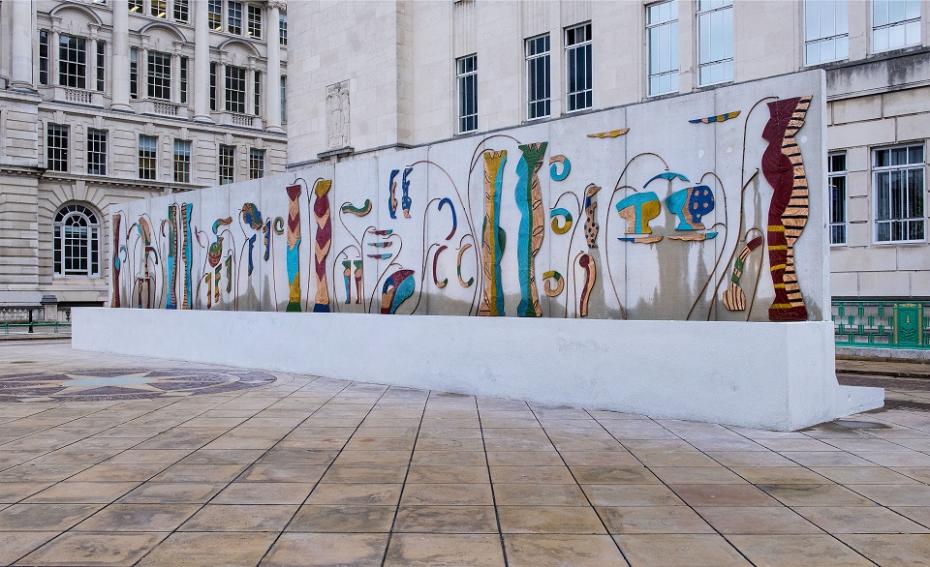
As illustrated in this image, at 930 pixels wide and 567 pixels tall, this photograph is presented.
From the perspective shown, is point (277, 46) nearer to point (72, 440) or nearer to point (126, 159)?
point (126, 159)

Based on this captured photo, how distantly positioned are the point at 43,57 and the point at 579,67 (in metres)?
36.7

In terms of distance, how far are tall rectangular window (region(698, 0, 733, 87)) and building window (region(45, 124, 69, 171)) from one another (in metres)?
38.6

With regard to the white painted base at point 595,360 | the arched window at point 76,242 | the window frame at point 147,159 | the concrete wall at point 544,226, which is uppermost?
the window frame at point 147,159

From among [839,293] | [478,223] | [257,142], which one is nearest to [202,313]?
[478,223]

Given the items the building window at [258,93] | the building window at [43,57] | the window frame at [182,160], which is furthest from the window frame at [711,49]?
the building window at [258,93]

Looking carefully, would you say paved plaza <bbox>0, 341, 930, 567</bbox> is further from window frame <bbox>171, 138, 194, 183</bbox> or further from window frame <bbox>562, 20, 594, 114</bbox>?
window frame <bbox>171, 138, 194, 183</bbox>

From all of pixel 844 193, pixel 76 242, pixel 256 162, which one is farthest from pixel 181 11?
pixel 844 193

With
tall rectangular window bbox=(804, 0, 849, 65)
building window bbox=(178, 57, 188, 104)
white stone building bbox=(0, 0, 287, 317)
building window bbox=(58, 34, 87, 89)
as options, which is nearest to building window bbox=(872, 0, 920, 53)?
tall rectangular window bbox=(804, 0, 849, 65)

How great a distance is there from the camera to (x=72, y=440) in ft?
26.4

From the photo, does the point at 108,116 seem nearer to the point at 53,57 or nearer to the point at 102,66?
the point at 102,66

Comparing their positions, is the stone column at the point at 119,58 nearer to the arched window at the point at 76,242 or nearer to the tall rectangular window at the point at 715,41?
the arched window at the point at 76,242

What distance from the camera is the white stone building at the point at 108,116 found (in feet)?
140

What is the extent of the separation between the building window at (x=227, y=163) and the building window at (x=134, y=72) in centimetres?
616

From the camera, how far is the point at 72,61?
4666 centimetres
